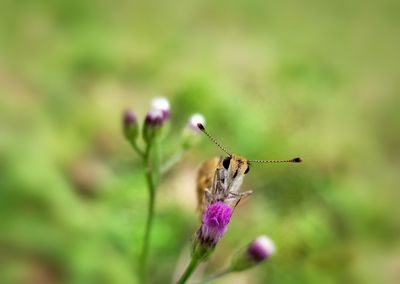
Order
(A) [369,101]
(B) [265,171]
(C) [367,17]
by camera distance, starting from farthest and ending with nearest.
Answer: (C) [367,17]
(A) [369,101]
(B) [265,171]

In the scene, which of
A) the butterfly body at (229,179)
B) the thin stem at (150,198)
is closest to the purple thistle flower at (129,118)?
the thin stem at (150,198)

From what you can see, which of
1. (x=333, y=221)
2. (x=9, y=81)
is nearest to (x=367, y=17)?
(x=333, y=221)

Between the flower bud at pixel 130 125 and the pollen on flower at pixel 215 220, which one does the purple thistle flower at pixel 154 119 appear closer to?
the flower bud at pixel 130 125

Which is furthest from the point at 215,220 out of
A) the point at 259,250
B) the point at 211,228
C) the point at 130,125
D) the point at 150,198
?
the point at 130,125

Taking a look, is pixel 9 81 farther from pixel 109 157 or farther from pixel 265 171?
pixel 265 171

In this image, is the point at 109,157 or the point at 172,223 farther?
the point at 109,157
